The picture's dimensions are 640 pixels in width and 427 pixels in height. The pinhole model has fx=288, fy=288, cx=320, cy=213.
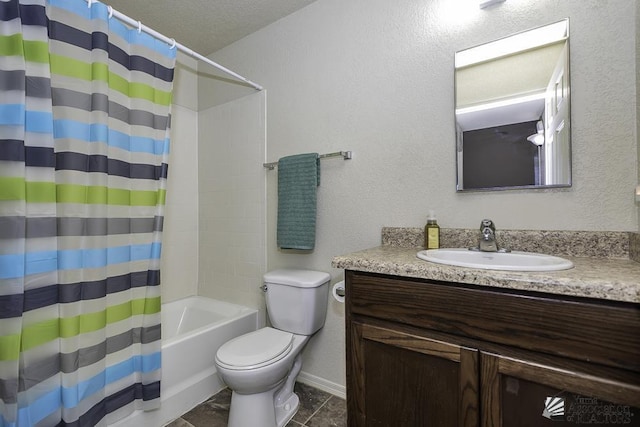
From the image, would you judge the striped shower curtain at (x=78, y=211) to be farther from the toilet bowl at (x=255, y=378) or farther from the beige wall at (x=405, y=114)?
the beige wall at (x=405, y=114)

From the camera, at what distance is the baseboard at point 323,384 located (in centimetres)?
169

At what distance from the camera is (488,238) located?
118 cm

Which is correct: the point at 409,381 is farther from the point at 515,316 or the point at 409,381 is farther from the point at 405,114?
the point at 405,114

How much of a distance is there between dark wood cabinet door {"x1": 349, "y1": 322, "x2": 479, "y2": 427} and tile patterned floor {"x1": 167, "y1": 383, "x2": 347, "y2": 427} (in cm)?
52

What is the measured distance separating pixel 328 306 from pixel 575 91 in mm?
1511

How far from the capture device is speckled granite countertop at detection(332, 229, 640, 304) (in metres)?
0.68

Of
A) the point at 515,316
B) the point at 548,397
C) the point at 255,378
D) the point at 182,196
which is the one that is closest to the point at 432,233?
the point at 515,316

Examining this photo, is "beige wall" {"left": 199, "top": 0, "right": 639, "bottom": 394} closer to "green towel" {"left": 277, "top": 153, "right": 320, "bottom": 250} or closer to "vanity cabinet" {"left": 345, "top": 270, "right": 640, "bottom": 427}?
"green towel" {"left": 277, "top": 153, "right": 320, "bottom": 250}

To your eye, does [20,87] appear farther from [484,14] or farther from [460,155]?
[484,14]

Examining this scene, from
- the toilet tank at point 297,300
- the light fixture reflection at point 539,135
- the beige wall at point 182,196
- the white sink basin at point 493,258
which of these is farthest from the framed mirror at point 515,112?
the beige wall at point 182,196

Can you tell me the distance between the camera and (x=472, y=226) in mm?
1311

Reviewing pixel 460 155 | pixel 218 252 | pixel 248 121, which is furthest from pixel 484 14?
pixel 218 252

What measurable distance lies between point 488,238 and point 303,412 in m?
1.30

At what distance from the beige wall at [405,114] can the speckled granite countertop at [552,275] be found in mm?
295
